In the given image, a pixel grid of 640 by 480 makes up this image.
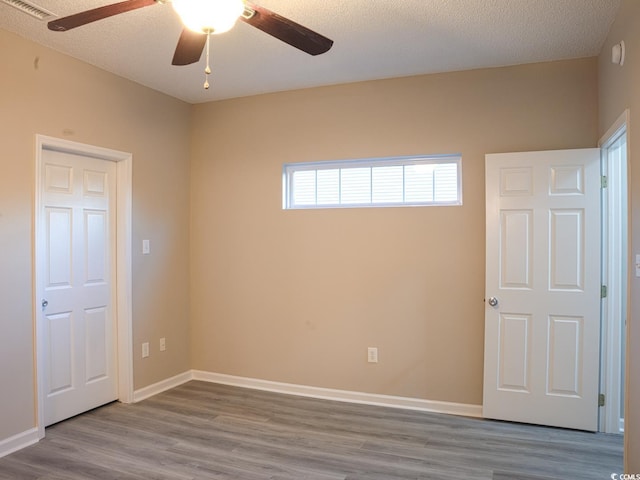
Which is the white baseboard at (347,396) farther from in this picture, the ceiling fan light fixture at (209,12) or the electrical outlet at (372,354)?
the ceiling fan light fixture at (209,12)

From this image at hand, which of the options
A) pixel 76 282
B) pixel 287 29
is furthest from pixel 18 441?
pixel 287 29

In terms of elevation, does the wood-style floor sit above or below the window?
below

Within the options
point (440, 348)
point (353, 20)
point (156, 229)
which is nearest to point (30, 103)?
point (156, 229)

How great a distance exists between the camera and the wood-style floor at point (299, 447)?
2.75m

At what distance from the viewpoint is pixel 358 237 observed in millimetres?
3982

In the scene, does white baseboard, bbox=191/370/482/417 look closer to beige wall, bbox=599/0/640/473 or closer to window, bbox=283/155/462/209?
beige wall, bbox=599/0/640/473

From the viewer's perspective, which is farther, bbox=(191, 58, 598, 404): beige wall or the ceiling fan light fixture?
bbox=(191, 58, 598, 404): beige wall

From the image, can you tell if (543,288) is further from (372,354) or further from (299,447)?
(299,447)

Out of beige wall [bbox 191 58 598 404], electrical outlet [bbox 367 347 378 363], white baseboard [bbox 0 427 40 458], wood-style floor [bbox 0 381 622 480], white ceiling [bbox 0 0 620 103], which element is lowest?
wood-style floor [bbox 0 381 622 480]

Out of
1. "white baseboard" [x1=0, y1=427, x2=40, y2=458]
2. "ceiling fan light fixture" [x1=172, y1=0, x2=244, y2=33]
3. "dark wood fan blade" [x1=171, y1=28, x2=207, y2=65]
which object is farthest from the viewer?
"white baseboard" [x1=0, y1=427, x2=40, y2=458]

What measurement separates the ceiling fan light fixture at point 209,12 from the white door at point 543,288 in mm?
2418

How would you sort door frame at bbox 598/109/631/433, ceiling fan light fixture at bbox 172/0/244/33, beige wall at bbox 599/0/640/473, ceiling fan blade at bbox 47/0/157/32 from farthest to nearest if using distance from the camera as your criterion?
1. door frame at bbox 598/109/631/433
2. beige wall at bbox 599/0/640/473
3. ceiling fan blade at bbox 47/0/157/32
4. ceiling fan light fixture at bbox 172/0/244/33

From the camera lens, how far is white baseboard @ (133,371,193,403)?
4.00 meters

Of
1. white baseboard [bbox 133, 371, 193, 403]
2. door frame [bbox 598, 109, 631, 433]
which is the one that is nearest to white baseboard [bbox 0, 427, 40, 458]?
white baseboard [bbox 133, 371, 193, 403]
